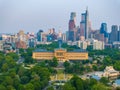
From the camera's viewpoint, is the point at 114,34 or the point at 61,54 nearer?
the point at 61,54

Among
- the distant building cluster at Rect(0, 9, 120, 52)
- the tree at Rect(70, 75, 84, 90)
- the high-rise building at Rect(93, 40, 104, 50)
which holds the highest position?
the distant building cluster at Rect(0, 9, 120, 52)

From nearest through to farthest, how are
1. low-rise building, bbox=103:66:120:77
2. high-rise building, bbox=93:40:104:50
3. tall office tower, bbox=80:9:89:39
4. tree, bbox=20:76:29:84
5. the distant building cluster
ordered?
tree, bbox=20:76:29:84
low-rise building, bbox=103:66:120:77
high-rise building, bbox=93:40:104:50
the distant building cluster
tall office tower, bbox=80:9:89:39

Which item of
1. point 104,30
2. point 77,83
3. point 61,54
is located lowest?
point 77,83

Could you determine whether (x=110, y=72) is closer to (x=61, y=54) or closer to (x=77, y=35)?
(x=61, y=54)

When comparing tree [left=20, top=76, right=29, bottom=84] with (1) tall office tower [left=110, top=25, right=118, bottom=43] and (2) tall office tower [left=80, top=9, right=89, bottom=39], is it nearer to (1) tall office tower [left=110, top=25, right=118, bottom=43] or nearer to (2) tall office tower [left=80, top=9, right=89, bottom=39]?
(1) tall office tower [left=110, top=25, right=118, bottom=43]

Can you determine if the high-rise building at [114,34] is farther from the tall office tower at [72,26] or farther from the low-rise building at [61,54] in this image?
the low-rise building at [61,54]

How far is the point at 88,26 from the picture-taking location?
1817 centimetres

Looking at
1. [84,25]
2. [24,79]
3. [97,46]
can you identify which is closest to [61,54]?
[97,46]

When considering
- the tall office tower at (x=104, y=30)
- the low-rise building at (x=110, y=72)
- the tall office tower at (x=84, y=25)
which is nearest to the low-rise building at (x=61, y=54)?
the low-rise building at (x=110, y=72)

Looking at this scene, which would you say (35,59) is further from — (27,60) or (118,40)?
(118,40)

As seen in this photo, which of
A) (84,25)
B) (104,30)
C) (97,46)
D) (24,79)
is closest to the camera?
(24,79)

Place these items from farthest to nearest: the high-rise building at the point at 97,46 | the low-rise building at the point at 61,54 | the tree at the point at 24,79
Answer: the high-rise building at the point at 97,46 → the low-rise building at the point at 61,54 → the tree at the point at 24,79

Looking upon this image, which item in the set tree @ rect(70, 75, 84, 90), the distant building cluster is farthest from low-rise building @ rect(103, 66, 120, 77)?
the distant building cluster

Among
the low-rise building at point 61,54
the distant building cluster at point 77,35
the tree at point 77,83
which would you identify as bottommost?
the tree at point 77,83
